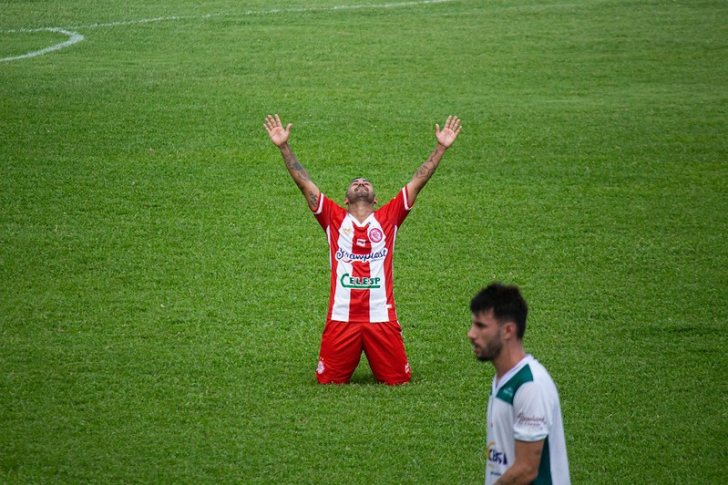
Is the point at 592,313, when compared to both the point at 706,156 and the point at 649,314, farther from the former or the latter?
the point at 706,156

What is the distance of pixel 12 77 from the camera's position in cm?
1888

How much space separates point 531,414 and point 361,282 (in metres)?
3.78

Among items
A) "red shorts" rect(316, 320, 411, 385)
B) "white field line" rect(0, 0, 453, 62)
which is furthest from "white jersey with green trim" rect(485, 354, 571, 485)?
"white field line" rect(0, 0, 453, 62)

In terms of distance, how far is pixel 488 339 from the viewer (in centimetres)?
488

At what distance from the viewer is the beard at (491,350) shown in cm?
487

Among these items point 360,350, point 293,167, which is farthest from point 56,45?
point 360,350

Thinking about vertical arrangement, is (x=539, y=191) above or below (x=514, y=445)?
above

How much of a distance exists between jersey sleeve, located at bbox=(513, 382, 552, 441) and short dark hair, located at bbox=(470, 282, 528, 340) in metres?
0.30

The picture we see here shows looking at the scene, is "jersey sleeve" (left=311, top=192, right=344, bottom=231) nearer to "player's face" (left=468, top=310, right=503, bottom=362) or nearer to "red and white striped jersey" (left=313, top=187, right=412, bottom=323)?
"red and white striped jersey" (left=313, top=187, right=412, bottom=323)

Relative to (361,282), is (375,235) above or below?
above

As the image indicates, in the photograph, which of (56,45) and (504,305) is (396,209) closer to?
(504,305)

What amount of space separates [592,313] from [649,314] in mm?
606

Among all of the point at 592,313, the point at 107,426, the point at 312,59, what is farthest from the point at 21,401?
the point at 312,59

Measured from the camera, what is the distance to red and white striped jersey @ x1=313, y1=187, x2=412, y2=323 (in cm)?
830
